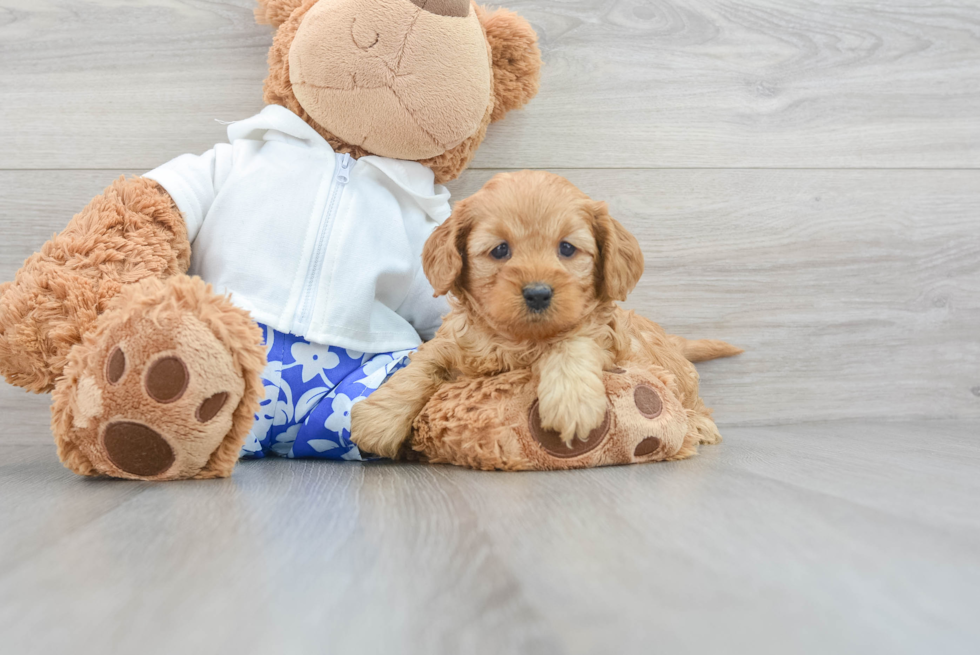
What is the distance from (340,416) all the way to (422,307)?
30cm

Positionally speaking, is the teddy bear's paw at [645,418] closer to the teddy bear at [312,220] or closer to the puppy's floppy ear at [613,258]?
the puppy's floppy ear at [613,258]

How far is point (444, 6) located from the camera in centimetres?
112

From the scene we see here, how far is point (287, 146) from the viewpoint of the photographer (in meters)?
1.23

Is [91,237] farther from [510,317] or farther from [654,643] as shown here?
[654,643]

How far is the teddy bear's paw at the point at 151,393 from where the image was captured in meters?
0.82

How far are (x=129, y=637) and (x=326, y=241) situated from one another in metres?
0.86

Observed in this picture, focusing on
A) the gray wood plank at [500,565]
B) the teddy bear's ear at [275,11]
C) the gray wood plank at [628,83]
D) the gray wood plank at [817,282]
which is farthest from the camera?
the gray wood plank at [817,282]

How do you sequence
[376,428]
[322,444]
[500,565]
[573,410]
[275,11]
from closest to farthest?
1. [500,565]
2. [573,410]
3. [376,428]
4. [322,444]
5. [275,11]

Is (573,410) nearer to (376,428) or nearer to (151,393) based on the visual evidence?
(376,428)

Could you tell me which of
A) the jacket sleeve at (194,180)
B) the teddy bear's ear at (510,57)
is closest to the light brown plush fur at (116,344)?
the jacket sleeve at (194,180)

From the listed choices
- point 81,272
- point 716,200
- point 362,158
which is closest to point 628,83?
point 716,200

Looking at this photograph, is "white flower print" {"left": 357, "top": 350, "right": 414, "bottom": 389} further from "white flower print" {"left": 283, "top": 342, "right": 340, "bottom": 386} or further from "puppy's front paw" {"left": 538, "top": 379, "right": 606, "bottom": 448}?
"puppy's front paw" {"left": 538, "top": 379, "right": 606, "bottom": 448}

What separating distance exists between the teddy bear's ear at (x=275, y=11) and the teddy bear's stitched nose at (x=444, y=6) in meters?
0.26

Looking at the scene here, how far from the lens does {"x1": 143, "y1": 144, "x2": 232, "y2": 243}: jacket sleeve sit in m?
1.16
